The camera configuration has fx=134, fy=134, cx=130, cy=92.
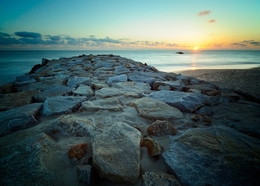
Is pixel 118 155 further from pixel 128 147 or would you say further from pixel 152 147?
pixel 152 147

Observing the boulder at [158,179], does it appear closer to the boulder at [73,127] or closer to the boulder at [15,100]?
the boulder at [73,127]

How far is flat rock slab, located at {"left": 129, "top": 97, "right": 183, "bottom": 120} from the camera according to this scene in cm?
173

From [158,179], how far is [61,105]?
1.66 meters

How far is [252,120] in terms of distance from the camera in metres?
1.63

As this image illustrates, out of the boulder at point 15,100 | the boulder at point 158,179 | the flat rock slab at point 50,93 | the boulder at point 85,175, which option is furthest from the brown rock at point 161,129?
the boulder at point 15,100

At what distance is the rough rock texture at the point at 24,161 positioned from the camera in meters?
Result: 0.87

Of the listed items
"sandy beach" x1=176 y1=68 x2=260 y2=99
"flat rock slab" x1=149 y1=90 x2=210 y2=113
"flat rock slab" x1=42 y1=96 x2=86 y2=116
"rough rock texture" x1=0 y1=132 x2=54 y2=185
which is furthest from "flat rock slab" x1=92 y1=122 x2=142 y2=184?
"sandy beach" x1=176 y1=68 x2=260 y2=99

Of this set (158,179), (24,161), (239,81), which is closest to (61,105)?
(24,161)

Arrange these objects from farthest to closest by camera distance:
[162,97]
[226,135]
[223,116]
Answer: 1. [162,97]
2. [223,116]
3. [226,135]

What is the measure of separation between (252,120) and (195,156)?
1142 mm

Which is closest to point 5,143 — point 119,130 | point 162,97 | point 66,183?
point 66,183

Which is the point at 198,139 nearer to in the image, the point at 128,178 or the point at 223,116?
the point at 128,178

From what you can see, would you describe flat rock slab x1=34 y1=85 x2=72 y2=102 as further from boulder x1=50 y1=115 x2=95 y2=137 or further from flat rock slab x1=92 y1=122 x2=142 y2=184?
flat rock slab x1=92 y1=122 x2=142 y2=184

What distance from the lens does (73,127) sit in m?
1.41
